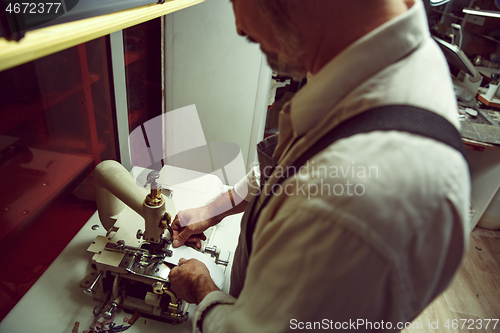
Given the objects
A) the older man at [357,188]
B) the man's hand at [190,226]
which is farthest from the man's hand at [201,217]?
the older man at [357,188]

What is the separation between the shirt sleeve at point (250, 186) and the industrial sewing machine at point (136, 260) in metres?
0.29

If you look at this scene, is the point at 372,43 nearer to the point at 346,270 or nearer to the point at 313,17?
the point at 313,17

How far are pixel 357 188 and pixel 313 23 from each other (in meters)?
0.32

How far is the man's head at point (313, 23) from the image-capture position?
54cm

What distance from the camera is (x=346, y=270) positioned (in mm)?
444

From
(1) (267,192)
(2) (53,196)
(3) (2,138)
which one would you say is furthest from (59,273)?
(1) (267,192)

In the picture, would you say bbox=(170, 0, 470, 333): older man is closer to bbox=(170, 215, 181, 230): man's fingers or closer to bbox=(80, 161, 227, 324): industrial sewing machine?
bbox=(80, 161, 227, 324): industrial sewing machine

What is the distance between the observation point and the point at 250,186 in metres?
1.12

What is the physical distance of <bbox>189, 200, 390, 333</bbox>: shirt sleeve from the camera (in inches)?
17.3

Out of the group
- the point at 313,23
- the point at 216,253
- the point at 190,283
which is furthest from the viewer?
the point at 216,253

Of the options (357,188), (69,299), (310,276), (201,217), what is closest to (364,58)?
(357,188)

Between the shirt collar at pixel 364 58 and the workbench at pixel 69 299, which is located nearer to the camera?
the shirt collar at pixel 364 58

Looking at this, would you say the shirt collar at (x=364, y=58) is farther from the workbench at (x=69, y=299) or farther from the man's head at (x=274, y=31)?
the workbench at (x=69, y=299)

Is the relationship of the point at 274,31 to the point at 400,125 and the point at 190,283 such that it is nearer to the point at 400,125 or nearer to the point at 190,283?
the point at 400,125
